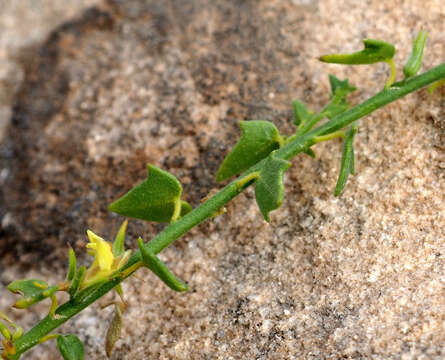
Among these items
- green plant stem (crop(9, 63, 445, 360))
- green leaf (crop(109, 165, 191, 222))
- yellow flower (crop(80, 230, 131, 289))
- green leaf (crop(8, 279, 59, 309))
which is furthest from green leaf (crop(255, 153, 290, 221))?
green leaf (crop(8, 279, 59, 309))

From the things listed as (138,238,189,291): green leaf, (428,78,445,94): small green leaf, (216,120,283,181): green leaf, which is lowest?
(138,238,189,291): green leaf

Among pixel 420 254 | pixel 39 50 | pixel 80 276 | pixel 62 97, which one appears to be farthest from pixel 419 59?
pixel 39 50

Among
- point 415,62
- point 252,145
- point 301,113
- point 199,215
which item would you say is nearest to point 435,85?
point 415,62

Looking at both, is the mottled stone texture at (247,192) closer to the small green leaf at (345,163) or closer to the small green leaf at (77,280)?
the small green leaf at (345,163)

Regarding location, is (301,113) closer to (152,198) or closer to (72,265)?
(152,198)

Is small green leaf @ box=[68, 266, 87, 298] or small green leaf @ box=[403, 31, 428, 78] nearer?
small green leaf @ box=[68, 266, 87, 298]

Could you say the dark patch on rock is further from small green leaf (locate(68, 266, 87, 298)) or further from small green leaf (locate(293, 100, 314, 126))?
small green leaf (locate(68, 266, 87, 298))
